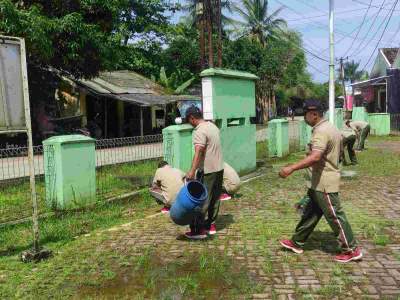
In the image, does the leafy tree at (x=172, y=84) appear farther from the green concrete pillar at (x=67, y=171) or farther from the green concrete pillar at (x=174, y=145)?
the green concrete pillar at (x=67, y=171)

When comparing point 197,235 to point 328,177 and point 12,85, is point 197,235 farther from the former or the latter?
point 12,85

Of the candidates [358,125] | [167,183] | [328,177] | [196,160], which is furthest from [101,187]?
[358,125]

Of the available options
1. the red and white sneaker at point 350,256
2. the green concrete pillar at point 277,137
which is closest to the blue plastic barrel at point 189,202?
the red and white sneaker at point 350,256

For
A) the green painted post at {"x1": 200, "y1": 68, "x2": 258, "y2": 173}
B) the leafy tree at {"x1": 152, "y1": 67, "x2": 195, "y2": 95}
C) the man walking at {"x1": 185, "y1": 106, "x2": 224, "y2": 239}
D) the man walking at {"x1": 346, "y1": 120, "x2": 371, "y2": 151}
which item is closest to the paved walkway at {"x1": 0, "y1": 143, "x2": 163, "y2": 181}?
the green painted post at {"x1": 200, "y1": 68, "x2": 258, "y2": 173}

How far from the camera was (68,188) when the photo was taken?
26.8ft

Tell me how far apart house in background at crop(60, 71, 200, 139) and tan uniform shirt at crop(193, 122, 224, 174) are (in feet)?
56.9

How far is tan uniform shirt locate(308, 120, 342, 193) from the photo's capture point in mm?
5145

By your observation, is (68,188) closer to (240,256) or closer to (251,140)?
(240,256)

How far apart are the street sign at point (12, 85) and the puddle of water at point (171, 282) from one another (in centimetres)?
198

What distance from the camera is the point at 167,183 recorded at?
24.3 feet

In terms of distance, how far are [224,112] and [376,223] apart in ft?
15.3

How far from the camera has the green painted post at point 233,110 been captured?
10344mm

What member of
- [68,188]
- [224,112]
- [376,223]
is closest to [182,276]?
[376,223]

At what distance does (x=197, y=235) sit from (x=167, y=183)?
1358 millimetres
